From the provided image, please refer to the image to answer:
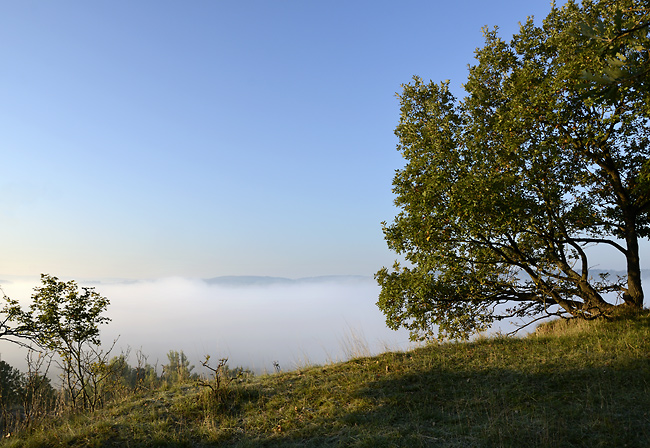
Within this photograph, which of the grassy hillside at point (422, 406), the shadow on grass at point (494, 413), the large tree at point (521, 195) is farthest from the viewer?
the large tree at point (521, 195)

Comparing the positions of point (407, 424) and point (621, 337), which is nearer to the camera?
point (407, 424)

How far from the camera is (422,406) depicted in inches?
361

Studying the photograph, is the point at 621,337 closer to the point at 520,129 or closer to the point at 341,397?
the point at 520,129

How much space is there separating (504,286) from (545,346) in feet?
8.94

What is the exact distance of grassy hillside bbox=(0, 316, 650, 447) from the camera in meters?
7.62

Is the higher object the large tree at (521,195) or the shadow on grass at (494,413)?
the large tree at (521,195)

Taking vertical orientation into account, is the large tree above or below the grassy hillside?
above

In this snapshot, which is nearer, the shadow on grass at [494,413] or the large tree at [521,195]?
the shadow on grass at [494,413]

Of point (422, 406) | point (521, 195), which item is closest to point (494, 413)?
point (422, 406)

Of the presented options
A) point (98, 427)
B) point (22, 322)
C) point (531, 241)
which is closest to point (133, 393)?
point (98, 427)

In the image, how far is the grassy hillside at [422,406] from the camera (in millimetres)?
7625

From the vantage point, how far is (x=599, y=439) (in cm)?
709

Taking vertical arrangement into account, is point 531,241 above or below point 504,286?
above

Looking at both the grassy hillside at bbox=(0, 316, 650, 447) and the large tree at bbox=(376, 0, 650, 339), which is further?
the large tree at bbox=(376, 0, 650, 339)
